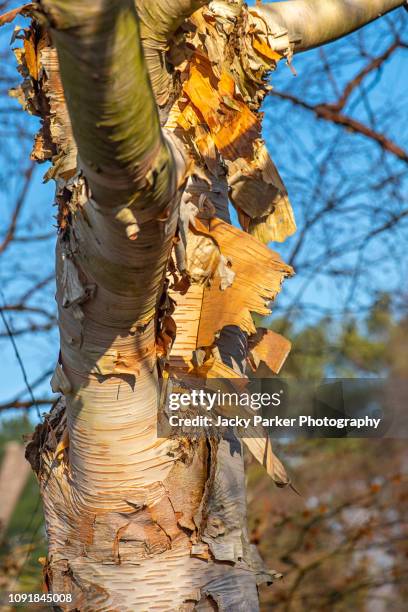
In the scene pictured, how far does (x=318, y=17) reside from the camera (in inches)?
71.4

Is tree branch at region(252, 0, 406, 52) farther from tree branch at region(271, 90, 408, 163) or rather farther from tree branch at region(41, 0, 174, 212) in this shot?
tree branch at region(271, 90, 408, 163)

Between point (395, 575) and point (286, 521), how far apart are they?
3.57ft

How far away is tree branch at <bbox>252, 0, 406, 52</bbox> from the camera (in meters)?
1.68

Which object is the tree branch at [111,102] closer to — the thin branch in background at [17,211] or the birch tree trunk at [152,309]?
the birch tree trunk at [152,309]

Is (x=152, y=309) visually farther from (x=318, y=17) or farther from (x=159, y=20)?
(x=318, y=17)

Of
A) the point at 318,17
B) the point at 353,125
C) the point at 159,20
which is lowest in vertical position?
the point at 159,20

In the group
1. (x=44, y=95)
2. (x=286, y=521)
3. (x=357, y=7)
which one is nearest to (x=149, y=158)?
(x=44, y=95)

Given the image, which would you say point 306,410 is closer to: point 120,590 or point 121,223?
point 120,590

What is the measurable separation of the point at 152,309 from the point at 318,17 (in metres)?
1.15

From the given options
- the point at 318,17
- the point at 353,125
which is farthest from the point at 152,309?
the point at 353,125

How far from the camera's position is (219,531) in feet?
4.01

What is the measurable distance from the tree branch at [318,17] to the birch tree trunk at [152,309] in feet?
0.61

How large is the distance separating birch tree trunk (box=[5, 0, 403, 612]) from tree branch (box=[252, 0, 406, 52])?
186 mm

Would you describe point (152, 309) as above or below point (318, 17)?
below
